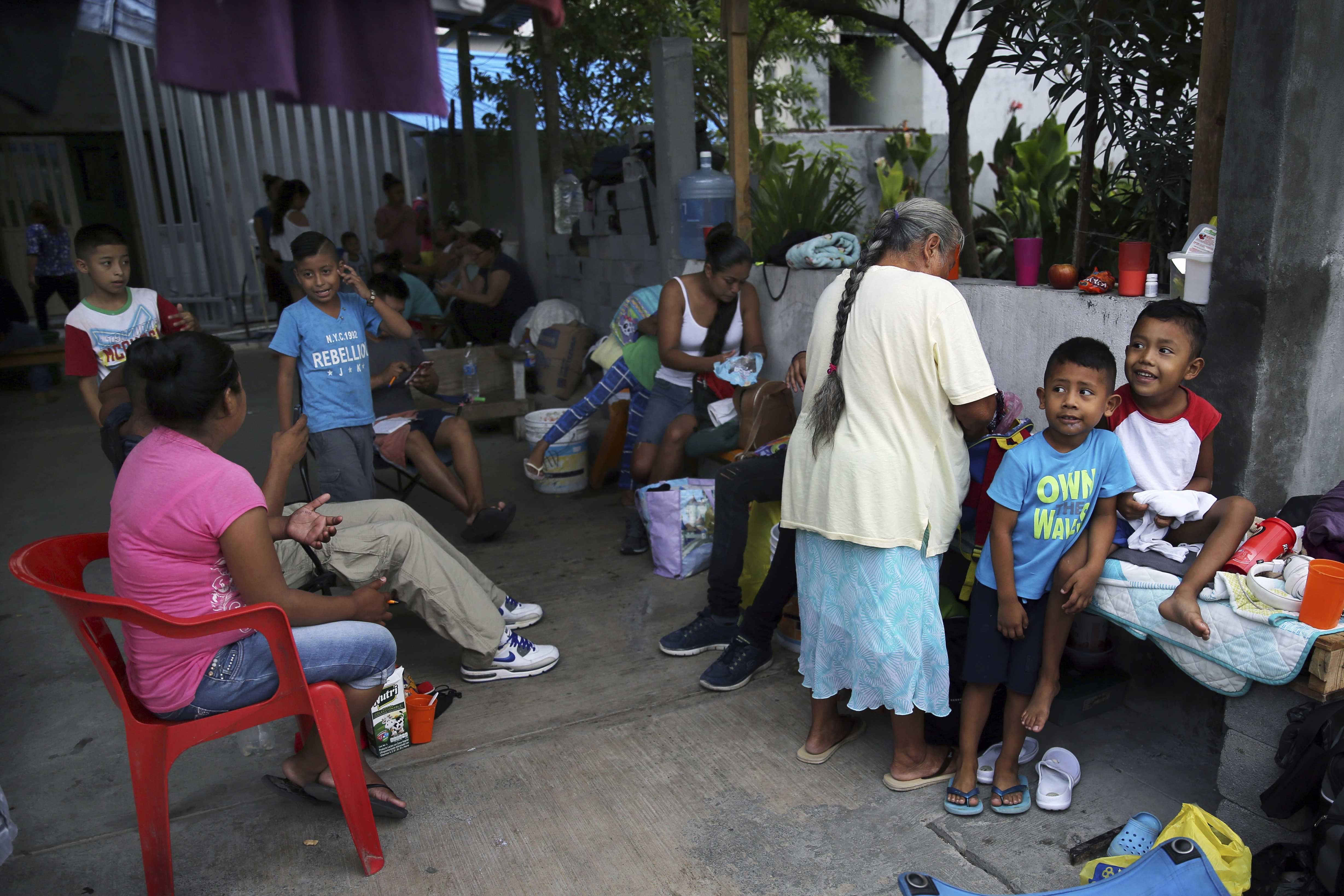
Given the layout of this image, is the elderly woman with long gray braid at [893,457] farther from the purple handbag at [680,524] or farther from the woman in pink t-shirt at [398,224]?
the woman in pink t-shirt at [398,224]

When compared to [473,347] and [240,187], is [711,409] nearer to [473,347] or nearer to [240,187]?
[473,347]

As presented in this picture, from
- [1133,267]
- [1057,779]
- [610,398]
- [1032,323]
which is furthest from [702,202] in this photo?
[1057,779]

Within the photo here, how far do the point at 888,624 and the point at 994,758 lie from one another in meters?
0.61

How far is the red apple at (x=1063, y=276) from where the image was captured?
333 centimetres

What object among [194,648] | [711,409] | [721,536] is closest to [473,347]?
[711,409]

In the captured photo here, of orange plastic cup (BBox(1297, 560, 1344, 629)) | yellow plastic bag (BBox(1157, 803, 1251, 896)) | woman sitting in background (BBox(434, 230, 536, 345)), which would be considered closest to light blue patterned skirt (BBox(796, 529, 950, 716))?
yellow plastic bag (BBox(1157, 803, 1251, 896))

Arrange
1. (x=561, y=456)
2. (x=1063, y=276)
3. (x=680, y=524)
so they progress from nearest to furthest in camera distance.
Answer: (x=1063, y=276) < (x=680, y=524) < (x=561, y=456)

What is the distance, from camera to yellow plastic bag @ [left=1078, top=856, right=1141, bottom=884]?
2.27 m

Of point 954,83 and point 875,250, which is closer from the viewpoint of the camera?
point 875,250

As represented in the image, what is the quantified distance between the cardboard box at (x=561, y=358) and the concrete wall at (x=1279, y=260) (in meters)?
4.94

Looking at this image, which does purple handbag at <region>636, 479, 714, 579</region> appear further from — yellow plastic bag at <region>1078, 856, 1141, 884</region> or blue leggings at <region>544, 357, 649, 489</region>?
yellow plastic bag at <region>1078, 856, 1141, 884</region>

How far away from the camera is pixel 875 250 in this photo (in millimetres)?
2629

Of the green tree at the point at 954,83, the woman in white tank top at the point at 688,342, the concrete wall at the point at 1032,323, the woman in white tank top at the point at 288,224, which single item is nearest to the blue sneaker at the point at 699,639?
the woman in white tank top at the point at 688,342

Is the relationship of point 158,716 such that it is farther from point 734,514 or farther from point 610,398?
point 610,398
